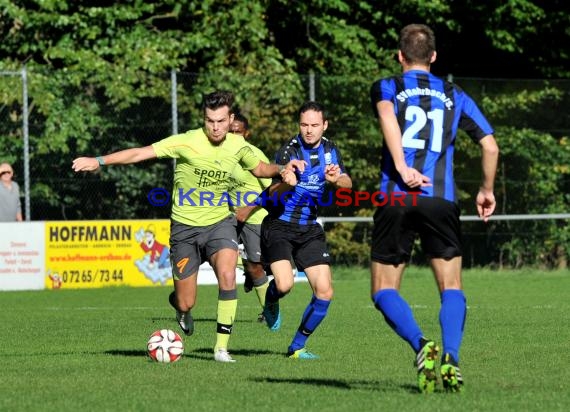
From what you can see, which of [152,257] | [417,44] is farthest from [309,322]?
[152,257]

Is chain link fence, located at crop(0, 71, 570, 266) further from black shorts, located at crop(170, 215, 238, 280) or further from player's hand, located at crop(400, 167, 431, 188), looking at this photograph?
player's hand, located at crop(400, 167, 431, 188)

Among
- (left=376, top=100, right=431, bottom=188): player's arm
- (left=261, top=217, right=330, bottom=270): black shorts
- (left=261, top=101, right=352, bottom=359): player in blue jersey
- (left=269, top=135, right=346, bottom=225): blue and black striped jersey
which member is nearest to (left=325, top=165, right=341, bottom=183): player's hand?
(left=261, top=101, right=352, bottom=359): player in blue jersey

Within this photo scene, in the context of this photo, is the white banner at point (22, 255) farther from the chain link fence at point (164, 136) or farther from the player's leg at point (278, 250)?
the player's leg at point (278, 250)

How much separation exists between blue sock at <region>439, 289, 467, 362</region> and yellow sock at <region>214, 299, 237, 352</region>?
8.55 feet

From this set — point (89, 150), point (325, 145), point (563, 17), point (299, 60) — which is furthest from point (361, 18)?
point (325, 145)

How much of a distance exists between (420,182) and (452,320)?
0.77 meters

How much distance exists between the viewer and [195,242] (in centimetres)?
988

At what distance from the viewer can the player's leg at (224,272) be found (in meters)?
9.33

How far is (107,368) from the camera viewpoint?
8.73 m

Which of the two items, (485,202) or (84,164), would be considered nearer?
(485,202)

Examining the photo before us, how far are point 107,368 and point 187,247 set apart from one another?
1471mm

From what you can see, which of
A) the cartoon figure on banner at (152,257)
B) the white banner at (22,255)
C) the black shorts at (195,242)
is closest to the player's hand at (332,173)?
the black shorts at (195,242)

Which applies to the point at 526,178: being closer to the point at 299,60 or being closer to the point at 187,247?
the point at 299,60

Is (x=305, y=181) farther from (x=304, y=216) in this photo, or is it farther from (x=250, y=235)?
(x=250, y=235)
